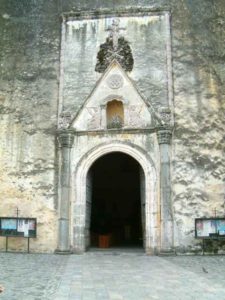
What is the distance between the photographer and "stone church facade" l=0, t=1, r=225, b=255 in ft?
38.5

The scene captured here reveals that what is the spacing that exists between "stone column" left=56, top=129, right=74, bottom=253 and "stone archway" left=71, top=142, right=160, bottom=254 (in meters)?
0.19

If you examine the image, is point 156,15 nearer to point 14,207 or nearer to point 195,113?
point 195,113

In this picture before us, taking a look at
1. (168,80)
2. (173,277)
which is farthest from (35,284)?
(168,80)

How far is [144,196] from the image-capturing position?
12.3 meters

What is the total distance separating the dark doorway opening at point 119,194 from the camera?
60.9 ft

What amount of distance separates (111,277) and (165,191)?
441 cm

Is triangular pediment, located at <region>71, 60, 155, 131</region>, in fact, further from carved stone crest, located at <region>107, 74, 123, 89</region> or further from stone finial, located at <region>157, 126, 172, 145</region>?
stone finial, located at <region>157, 126, 172, 145</region>

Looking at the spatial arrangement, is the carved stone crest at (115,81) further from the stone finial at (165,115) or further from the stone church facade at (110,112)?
the stone finial at (165,115)

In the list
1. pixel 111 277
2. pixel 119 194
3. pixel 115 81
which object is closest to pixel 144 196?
pixel 115 81

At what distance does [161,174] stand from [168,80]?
2.72m

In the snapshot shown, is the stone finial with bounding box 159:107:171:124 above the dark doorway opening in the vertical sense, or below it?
above

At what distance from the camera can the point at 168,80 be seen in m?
12.4

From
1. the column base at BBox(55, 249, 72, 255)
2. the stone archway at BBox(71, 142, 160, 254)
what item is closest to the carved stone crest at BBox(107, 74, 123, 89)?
the stone archway at BBox(71, 142, 160, 254)

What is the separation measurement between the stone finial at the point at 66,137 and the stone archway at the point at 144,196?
0.57 meters
